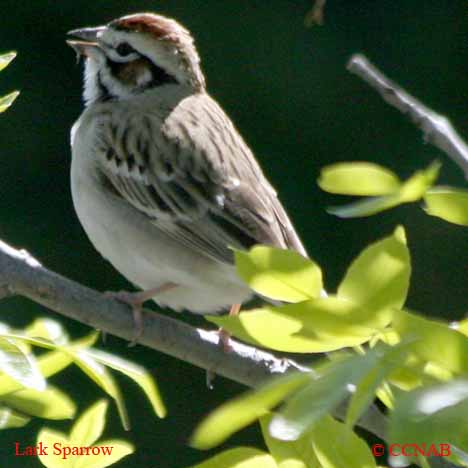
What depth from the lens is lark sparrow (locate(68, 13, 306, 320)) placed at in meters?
1.96

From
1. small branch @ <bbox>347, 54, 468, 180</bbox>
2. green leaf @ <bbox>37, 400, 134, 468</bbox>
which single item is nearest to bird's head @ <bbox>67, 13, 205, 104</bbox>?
small branch @ <bbox>347, 54, 468, 180</bbox>

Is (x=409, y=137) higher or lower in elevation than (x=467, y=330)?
lower

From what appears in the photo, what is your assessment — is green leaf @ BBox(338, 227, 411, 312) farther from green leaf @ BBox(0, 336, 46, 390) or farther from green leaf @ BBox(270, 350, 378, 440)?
green leaf @ BBox(0, 336, 46, 390)

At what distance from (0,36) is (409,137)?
1.40m

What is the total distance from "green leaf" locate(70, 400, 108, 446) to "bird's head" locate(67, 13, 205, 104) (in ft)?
4.40

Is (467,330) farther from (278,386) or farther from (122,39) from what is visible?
(122,39)

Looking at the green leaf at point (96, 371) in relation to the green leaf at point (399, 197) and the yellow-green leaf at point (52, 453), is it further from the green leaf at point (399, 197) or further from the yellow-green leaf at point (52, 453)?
the green leaf at point (399, 197)

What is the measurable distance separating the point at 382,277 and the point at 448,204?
0.06 meters

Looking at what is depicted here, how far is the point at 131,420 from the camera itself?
3943mm

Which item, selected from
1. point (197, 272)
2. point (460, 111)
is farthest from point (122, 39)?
point (460, 111)

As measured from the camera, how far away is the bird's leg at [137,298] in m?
1.31

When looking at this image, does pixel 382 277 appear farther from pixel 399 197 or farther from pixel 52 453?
pixel 52 453

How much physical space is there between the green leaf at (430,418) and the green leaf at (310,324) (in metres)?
0.09

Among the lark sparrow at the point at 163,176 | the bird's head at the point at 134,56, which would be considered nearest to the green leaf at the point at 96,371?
the lark sparrow at the point at 163,176
